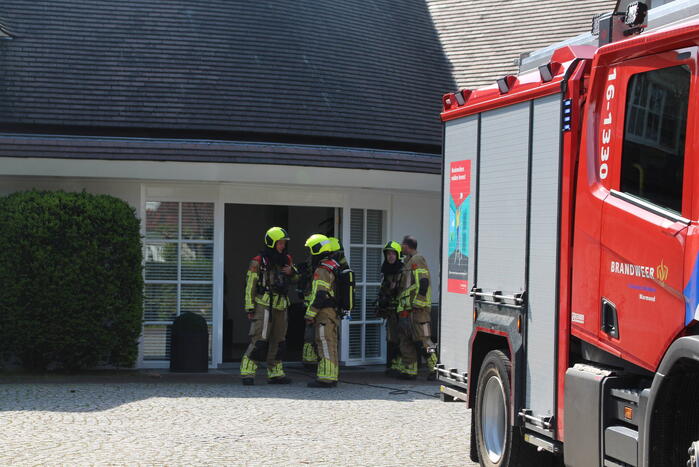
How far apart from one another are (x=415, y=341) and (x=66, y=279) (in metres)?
4.66

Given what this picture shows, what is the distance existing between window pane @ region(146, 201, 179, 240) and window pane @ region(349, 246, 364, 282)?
266 centimetres

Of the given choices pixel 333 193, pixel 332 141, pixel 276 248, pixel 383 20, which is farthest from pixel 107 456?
pixel 383 20

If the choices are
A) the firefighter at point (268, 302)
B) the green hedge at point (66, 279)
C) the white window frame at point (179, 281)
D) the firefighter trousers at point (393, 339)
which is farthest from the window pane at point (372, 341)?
the green hedge at point (66, 279)

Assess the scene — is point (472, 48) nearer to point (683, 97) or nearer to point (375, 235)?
point (375, 235)

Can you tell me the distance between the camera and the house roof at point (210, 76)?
1644 centimetres

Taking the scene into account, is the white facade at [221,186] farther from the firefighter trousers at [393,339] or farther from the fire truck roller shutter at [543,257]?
the fire truck roller shutter at [543,257]

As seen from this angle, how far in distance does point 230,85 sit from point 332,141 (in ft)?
6.01

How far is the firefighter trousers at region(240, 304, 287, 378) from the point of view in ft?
45.0

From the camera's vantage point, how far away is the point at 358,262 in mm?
16312

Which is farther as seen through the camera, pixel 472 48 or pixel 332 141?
pixel 472 48

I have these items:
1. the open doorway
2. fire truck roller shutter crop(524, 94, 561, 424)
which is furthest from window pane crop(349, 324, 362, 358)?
fire truck roller shutter crop(524, 94, 561, 424)

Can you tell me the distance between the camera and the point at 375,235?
16562 mm

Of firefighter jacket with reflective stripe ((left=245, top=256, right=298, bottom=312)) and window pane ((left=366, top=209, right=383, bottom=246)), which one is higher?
window pane ((left=366, top=209, right=383, bottom=246))

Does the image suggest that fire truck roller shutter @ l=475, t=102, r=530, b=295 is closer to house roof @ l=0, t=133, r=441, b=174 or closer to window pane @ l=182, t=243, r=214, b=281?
house roof @ l=0, t=133, r=441, b=174
